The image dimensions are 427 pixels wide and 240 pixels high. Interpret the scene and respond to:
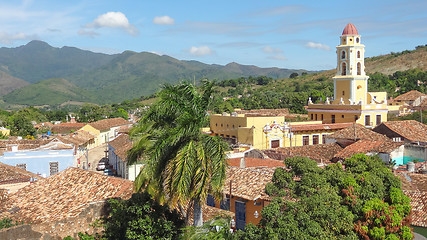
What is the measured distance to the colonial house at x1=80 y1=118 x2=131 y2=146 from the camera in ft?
174

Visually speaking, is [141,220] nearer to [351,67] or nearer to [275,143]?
[275,143]

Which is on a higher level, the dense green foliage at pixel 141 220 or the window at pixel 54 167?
the dense green foliage at pixel 141 220

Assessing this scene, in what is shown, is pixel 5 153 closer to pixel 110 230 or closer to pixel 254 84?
pixel 110 230

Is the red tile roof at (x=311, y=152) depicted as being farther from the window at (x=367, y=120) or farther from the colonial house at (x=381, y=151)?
the window at (x=367, y=120)

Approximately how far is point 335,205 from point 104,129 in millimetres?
50533

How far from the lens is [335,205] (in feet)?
32.6

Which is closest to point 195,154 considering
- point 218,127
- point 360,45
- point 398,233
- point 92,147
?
point 398,233

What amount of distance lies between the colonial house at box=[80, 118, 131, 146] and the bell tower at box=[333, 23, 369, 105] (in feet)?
89.1

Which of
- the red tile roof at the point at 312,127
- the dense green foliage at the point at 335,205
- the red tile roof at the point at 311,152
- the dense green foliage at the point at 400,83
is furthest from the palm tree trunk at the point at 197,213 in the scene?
the dense green foliage at the point at 400,83

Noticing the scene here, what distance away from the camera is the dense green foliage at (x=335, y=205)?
898 centimetres

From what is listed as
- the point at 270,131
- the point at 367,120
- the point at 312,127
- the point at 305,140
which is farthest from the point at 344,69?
the point at 270,131

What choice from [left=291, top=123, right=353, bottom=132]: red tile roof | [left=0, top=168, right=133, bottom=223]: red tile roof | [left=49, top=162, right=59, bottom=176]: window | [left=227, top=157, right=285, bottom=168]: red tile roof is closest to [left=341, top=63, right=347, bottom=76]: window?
[left=291, top=123, right=353, bottom=132]: red tile roof

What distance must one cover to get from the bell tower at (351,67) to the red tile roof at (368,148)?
46.5ft

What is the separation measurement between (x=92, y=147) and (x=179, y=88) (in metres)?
42.4
